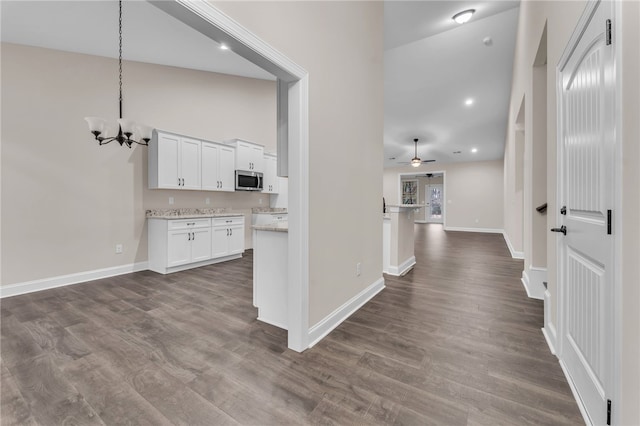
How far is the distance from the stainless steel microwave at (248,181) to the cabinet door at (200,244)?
1.17 metres

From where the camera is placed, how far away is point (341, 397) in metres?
1.44

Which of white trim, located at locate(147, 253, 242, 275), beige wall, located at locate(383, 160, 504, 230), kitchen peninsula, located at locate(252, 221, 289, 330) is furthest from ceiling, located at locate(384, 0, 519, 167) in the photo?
white trim, located at locate(147, 253, 242, 275)

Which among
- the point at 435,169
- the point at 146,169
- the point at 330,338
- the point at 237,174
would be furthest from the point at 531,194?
the point at 435,169

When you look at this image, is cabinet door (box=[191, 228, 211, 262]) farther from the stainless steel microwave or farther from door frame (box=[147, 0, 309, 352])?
door frame (box=[147, 0, 309, 352])

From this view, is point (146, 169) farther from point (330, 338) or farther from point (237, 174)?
point (330, 338)

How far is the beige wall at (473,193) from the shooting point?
9.88 meters

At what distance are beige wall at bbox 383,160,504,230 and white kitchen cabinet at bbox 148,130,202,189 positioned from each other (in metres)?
9.65

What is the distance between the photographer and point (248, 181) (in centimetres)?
539

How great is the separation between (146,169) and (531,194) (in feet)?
17.9

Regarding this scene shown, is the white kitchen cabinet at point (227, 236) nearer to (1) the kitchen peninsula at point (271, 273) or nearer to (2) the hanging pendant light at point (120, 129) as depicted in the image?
(2) the hanging pendant light at point (120, 129)

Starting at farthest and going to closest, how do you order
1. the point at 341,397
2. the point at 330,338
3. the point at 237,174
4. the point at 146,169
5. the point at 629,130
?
the point at 237,174, the point at 146,169, the point at 330,338, the point at 341,397, the point at 629,130

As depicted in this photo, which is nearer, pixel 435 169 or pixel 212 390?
pixel 212 390

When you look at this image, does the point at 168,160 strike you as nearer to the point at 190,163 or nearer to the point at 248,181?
the point at 190,163

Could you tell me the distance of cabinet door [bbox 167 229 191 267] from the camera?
4012 mm
